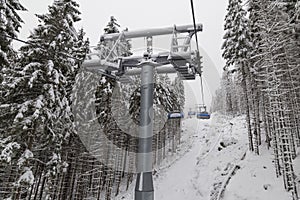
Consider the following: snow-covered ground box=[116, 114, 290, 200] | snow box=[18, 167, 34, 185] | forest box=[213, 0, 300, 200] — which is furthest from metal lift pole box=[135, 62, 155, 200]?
snow-covered ground box=[116, 114, 290, 200]

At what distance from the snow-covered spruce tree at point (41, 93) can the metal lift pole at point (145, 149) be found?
16.0ft

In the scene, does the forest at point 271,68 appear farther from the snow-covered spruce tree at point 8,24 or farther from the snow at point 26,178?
the snow-covered spruce tree at point 8,24

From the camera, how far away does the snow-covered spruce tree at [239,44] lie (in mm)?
14148

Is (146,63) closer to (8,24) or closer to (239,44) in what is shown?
(8,24)

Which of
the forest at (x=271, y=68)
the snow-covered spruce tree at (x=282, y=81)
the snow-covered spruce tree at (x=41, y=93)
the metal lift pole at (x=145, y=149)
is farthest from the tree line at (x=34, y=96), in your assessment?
the forest at (x=271, y=68)

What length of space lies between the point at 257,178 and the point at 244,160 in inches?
89.5

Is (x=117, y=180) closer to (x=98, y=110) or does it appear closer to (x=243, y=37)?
(x=98, y=110)

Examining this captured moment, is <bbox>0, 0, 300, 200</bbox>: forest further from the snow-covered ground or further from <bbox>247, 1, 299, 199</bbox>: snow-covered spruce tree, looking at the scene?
the snow-covered ground

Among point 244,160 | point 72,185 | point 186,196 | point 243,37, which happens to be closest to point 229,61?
point 243,37

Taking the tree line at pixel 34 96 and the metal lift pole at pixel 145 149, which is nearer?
→ the metal lift pole at pixel 145 149

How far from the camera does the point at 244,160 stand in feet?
43.5

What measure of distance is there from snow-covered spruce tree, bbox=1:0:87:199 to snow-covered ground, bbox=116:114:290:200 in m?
9.17

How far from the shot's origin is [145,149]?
251 cm

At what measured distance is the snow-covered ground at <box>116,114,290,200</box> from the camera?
34.4 ft
